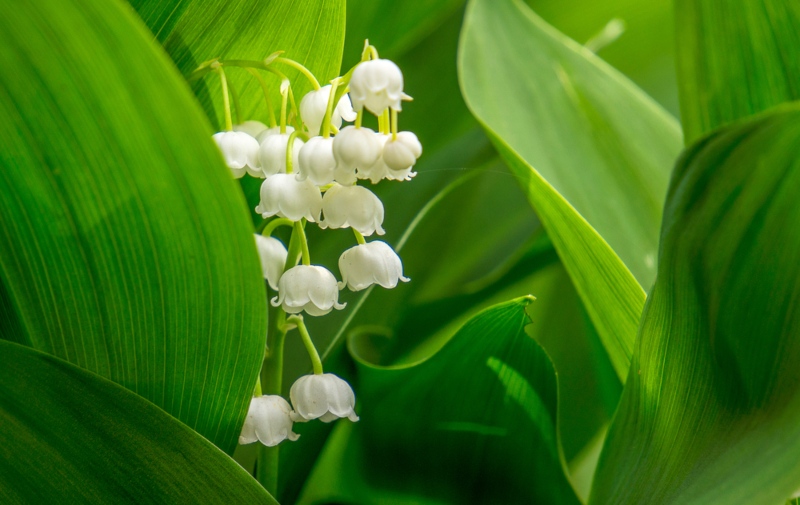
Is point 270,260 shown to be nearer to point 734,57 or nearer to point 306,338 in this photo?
point 306,338

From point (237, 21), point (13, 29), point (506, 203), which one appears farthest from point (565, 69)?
point (13, 29)

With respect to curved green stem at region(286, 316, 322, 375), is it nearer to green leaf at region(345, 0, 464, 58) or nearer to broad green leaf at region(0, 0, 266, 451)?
broad green leaf at region(0, 0, 266, 451)

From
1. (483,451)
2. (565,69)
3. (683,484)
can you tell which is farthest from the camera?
(565,69)

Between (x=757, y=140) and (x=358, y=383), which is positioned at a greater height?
(x=757, y=140)

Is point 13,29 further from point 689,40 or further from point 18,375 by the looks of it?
point 689,40

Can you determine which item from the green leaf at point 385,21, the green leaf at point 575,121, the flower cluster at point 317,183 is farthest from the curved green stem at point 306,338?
the green leaf at point 385,21

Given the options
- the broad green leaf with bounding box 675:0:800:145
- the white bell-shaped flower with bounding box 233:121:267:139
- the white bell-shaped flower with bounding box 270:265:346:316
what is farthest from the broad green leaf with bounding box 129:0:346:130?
the broad green leaf with bounding box 675:0:800:145

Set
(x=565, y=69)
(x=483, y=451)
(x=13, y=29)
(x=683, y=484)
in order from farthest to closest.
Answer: (x=565, y=69) < (x=483, y=451) < (x=683, y=484) < (x=13, y=29)
